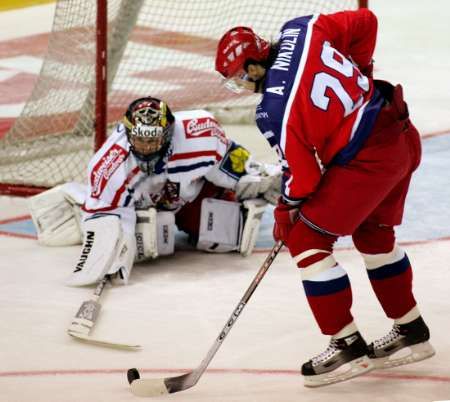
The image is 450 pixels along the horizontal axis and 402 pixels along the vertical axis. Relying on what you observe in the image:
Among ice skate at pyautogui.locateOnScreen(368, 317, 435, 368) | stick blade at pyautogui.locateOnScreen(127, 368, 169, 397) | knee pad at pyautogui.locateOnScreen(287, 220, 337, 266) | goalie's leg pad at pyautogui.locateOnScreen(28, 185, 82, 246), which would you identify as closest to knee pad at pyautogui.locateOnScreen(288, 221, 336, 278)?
knee pad at pyautogui.locateOnScreen(287, 220, 337, 266)

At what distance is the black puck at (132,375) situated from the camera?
369 cm

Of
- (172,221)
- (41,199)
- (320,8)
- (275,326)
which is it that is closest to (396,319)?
(275,326)

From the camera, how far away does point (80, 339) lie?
13.5 feet

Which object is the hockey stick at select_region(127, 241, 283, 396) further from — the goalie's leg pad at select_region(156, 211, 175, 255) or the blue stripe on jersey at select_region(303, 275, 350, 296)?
the goalie's leg pad at select_region(156, 211, 175, 255)

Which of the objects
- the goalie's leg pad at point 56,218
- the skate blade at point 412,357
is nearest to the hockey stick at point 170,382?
the skate blade at point 412,357

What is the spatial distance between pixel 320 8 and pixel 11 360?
135 inches

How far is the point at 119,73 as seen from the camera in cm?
700

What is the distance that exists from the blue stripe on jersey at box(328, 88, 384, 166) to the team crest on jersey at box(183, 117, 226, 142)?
4.53 ft

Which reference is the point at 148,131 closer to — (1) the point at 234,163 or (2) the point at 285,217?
(1) the point at 234,163

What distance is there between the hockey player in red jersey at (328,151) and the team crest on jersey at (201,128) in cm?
118

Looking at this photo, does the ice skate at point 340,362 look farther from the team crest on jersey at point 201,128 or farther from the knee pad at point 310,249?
the team crest on jersey at point 201,128

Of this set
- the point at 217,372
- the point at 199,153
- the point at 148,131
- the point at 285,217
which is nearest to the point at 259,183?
the point at 199,153

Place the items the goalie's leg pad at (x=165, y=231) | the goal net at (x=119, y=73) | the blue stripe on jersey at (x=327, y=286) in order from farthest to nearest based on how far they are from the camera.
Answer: the goal net at (x=119, y=73) < the goalie's leg pad at (x=165, y=231) < the blue stripe on jersey at (x=327, y=286)

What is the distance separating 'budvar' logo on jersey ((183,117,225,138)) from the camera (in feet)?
15.7
